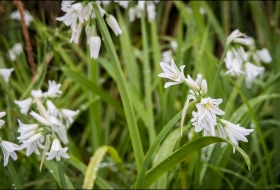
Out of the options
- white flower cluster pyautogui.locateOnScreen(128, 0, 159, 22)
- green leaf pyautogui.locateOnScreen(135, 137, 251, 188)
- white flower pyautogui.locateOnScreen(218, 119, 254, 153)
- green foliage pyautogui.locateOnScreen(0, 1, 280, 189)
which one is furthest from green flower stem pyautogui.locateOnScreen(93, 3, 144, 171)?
white flower cluster pyautogui.locateOnScreen(128, 0, 159, 22)

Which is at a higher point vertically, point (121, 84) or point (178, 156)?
point (121, 84)

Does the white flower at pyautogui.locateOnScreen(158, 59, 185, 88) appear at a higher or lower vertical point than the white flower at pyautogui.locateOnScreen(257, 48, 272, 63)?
higher

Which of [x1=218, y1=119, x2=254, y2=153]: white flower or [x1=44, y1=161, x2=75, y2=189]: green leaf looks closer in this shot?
[x1=218, y1=119, x2=254, y2=153]: white flower

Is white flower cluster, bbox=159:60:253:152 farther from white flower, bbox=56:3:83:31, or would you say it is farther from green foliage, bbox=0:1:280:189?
white flower, bbox=56:3:83:31

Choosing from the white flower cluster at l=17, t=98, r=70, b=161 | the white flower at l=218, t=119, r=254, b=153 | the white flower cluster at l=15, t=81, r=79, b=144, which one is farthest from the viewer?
the white flower cluster at l=15, t=81, r=79, b=144

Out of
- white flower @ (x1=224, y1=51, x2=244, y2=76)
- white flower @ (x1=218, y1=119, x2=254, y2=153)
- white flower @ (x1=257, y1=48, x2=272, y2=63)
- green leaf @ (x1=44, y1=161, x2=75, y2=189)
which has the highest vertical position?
white flower @ (x1=224, y1=51, x2=244, y2=76)

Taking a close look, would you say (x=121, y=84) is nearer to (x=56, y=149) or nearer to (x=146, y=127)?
(x=56, y=149)

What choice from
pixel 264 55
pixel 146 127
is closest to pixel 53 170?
pixel 146 127

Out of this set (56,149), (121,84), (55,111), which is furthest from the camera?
(55,111)

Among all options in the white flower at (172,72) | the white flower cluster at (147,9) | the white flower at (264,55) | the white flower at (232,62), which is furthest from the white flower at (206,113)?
the white flower at (264,55)
